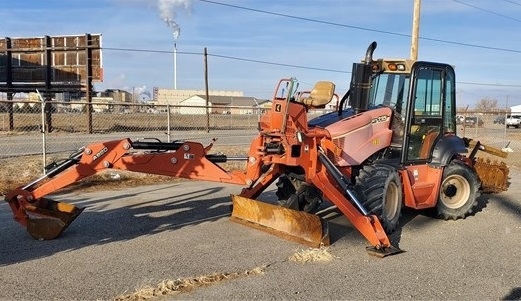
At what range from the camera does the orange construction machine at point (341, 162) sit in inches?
272

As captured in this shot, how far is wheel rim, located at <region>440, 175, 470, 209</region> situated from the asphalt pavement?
355 millimetres

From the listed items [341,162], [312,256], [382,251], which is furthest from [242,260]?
[341,162]

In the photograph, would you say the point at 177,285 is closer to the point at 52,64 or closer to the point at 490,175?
the point at 490,175

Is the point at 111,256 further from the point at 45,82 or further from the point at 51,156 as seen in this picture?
the point at 45,82

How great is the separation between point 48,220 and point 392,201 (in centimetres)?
474

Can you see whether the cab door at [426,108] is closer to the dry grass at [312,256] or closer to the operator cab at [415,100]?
the operator cab at [415,100]

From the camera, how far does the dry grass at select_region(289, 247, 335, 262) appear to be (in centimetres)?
625

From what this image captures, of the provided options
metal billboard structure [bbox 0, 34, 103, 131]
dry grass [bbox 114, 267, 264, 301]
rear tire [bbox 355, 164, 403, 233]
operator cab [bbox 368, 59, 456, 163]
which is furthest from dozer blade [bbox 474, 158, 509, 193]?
metal billboard structure [bbox 0, 34, 103, 131]

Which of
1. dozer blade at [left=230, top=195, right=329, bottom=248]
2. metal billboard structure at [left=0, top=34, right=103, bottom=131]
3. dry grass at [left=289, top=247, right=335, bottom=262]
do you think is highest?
metal billboard structure at [left=0, top=34, right=103, bottom=131]

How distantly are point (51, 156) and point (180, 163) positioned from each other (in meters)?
9.22

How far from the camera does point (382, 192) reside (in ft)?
23.3

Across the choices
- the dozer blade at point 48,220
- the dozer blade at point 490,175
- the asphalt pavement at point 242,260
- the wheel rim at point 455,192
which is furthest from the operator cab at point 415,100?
the dozer blade at point 48,220

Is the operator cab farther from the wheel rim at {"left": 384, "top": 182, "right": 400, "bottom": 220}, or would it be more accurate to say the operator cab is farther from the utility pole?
the utility pole

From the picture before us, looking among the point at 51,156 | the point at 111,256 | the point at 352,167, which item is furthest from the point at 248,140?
the point at 111,256
